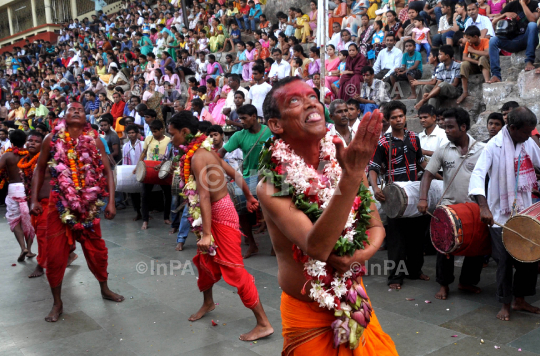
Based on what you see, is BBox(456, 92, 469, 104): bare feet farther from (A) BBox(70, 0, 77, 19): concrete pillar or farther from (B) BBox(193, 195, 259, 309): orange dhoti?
(A) BBox(70, 0, 77, 19): concrete pillar

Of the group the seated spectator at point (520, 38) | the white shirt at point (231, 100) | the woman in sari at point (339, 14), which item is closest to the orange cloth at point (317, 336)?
the seated spectator at point (520, 38)

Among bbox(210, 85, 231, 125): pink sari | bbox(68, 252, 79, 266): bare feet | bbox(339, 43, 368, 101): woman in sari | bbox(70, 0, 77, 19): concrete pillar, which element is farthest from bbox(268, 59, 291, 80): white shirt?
bbox(70, 0, 77, 19): concrete pillar

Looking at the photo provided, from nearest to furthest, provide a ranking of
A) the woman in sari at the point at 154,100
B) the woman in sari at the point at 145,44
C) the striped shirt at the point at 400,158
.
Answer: the striped shirt at the point at 400,158, the woman in sari at the point at 154,100, the woman in sari at the point at 145,44

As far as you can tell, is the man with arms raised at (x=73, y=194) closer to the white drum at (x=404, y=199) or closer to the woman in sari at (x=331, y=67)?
the white drum at (x=404, y=199)

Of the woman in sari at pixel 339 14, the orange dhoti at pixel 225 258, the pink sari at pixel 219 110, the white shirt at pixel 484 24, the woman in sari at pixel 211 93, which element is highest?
the woman in sari at pixel 339 14

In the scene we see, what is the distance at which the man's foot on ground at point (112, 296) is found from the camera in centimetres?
550

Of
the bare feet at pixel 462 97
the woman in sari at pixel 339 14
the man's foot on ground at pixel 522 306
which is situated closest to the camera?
the man's foot on ground at pixel 522 306

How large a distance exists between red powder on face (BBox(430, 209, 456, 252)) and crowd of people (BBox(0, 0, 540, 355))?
10.5 inches

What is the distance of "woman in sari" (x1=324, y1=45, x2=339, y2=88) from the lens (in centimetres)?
1106

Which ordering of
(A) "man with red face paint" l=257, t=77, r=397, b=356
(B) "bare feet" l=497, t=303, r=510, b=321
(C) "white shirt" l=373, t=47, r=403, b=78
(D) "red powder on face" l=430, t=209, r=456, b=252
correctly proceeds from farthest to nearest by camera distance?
(C) "white shirt" l=373, t=47, r=403, b=78
(D) "red powder on face" l=430, t=209, r=456, b=252
(B) "bare feet" l=497, t=303, r=510, b=321
(A) "man with red face paint" l=257, t=77, r=397, b=356

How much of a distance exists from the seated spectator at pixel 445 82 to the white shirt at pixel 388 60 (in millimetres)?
1150

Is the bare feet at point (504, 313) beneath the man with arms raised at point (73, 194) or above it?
beneath

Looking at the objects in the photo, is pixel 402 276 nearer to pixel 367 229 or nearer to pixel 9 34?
pixel 367 229

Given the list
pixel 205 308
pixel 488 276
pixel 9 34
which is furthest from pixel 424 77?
pixel 9 34
